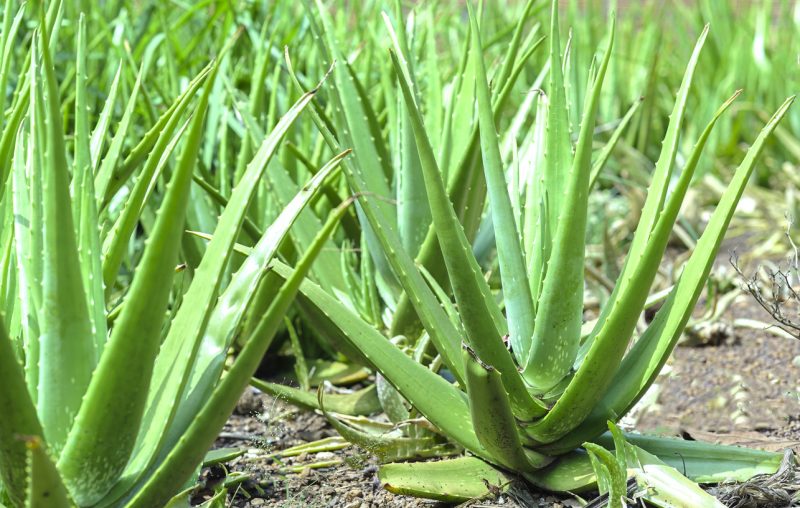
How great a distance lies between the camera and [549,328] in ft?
3.80

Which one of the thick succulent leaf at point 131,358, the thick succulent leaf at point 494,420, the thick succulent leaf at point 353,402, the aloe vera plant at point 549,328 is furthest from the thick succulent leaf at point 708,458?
the thick succulent leaf at point 131,358

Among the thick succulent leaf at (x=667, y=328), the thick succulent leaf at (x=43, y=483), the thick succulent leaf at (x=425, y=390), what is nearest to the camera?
the thick succulent leaf at (x=43, y=483)

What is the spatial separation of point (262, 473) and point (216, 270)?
586mm

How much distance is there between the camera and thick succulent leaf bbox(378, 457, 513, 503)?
117 centimetres

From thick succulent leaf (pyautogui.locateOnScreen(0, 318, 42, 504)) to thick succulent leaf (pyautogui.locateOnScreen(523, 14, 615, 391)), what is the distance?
2.00ft

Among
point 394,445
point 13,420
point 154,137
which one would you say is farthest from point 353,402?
point 13,420

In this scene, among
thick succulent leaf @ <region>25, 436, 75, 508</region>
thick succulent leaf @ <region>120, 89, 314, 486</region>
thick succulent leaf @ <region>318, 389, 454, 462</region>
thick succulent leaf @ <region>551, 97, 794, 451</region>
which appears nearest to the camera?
thick succulent leaf @ <region>25, 436, 75, 508</region>

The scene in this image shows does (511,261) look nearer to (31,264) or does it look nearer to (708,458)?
(708,458)

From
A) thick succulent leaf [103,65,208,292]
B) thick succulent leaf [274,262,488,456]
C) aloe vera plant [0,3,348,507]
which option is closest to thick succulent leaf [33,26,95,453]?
aloe vera plant [0,3,348,507]

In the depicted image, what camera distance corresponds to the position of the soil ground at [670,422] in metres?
1.29

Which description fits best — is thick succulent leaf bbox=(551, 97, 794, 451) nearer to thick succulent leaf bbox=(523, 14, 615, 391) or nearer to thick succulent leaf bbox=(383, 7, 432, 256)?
thick succulent leaf bbox=(523, 14, 615, 391)

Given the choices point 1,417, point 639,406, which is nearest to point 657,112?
point 639,406

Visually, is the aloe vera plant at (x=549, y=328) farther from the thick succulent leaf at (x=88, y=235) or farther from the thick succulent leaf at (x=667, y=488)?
the thick succulent leaf at (x=88, y=235)

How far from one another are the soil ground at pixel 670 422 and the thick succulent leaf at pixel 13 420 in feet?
1.49
